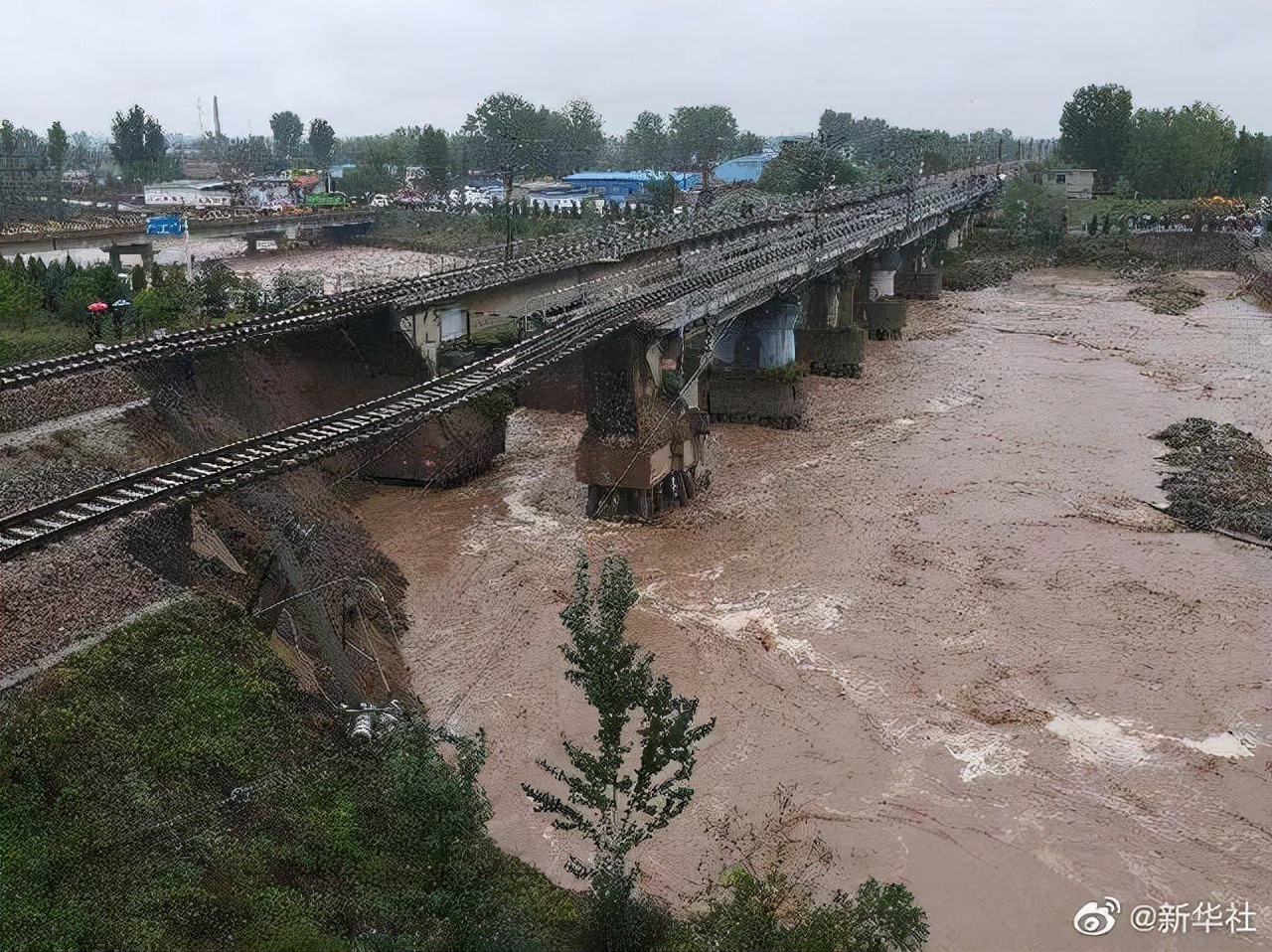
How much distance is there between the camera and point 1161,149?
102 m

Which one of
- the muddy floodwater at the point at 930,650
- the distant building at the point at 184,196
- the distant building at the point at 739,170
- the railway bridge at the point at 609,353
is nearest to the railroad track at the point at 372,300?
the railway bridge at the point at 609,353

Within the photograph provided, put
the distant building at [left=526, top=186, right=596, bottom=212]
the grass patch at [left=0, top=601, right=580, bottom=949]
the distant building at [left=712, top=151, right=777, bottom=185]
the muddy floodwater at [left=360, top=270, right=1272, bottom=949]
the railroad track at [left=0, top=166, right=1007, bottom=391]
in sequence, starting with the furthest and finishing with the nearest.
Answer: the distant building at [left=712, top=151, right=777, bottom=185] → the distant building at [left=526, top=186, right=596, bottom=212] → the railroad track at [left=0, top=166, right=1007, bottom=391] → the muddy floodwater at [left=360, top=270, right=1272, bottom=949] → the grass patch at [left=0, top=601, right=580, bottom=949]

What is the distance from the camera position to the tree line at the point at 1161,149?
10144 centimetres

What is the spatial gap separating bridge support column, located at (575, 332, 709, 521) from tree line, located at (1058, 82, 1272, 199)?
288 feet

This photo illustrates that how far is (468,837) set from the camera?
40.6 feet

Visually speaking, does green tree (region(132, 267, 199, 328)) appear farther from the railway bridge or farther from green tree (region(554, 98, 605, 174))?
green tree (region(554, 98, 605, 174))

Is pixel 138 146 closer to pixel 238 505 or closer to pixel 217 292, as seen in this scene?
pixel 217 292

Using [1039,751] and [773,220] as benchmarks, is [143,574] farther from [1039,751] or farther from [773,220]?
[773,220]

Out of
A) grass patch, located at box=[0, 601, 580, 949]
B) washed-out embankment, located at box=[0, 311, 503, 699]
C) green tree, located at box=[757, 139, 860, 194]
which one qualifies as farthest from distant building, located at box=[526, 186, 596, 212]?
grass patch, located at box=[0, 601, 580, 949]

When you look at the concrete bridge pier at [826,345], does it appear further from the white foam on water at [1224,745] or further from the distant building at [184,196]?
the distant building at [184,196]

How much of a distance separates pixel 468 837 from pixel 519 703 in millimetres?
7715

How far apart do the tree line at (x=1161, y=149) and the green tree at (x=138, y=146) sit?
9273 centimetres

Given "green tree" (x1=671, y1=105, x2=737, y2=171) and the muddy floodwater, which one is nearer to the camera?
the muddy floodwater

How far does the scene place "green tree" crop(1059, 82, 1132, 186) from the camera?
357 feet
